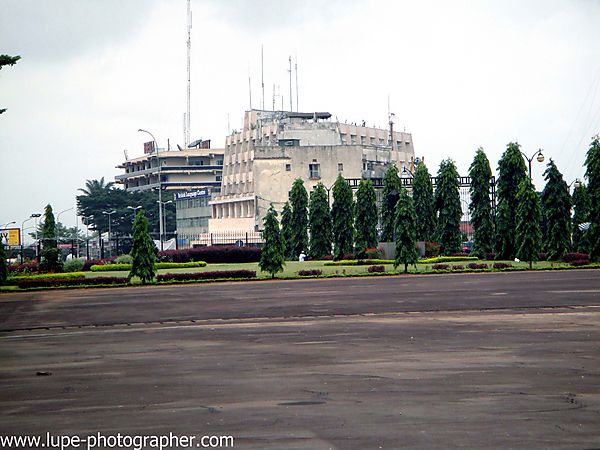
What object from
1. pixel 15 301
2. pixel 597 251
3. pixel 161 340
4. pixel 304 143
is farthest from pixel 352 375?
pixel 304 143

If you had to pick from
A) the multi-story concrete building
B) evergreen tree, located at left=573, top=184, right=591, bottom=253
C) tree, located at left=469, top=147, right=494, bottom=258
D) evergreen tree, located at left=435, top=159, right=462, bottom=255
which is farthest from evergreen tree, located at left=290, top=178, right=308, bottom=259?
the multi-story concrete building

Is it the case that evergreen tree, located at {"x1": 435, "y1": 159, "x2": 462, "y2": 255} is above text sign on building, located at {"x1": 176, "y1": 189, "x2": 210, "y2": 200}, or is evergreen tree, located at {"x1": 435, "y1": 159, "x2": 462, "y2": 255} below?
below

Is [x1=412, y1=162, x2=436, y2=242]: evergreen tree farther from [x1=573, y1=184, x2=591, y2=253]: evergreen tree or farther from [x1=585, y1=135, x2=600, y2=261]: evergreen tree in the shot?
[x1=585, y1=135, x2=600, y2=261]: evergreen tree

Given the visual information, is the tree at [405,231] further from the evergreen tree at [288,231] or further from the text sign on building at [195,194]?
the text sign on building at [195,194]

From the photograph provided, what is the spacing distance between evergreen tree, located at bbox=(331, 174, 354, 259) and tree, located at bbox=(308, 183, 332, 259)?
3.16 feet

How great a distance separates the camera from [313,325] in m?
23.8

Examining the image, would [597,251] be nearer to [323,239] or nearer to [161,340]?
[323,239]

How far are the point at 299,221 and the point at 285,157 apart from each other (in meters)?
42.4

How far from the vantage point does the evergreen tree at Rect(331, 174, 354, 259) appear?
74250 mm

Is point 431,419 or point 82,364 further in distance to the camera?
point 82,364

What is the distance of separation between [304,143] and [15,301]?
3915 inches

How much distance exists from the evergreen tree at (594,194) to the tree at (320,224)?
22967 mm

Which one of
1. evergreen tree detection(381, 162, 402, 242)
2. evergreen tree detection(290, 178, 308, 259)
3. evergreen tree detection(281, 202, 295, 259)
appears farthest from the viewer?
evergreen tree detection(281, 202, 295, 259)

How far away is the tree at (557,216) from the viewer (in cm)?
6238
